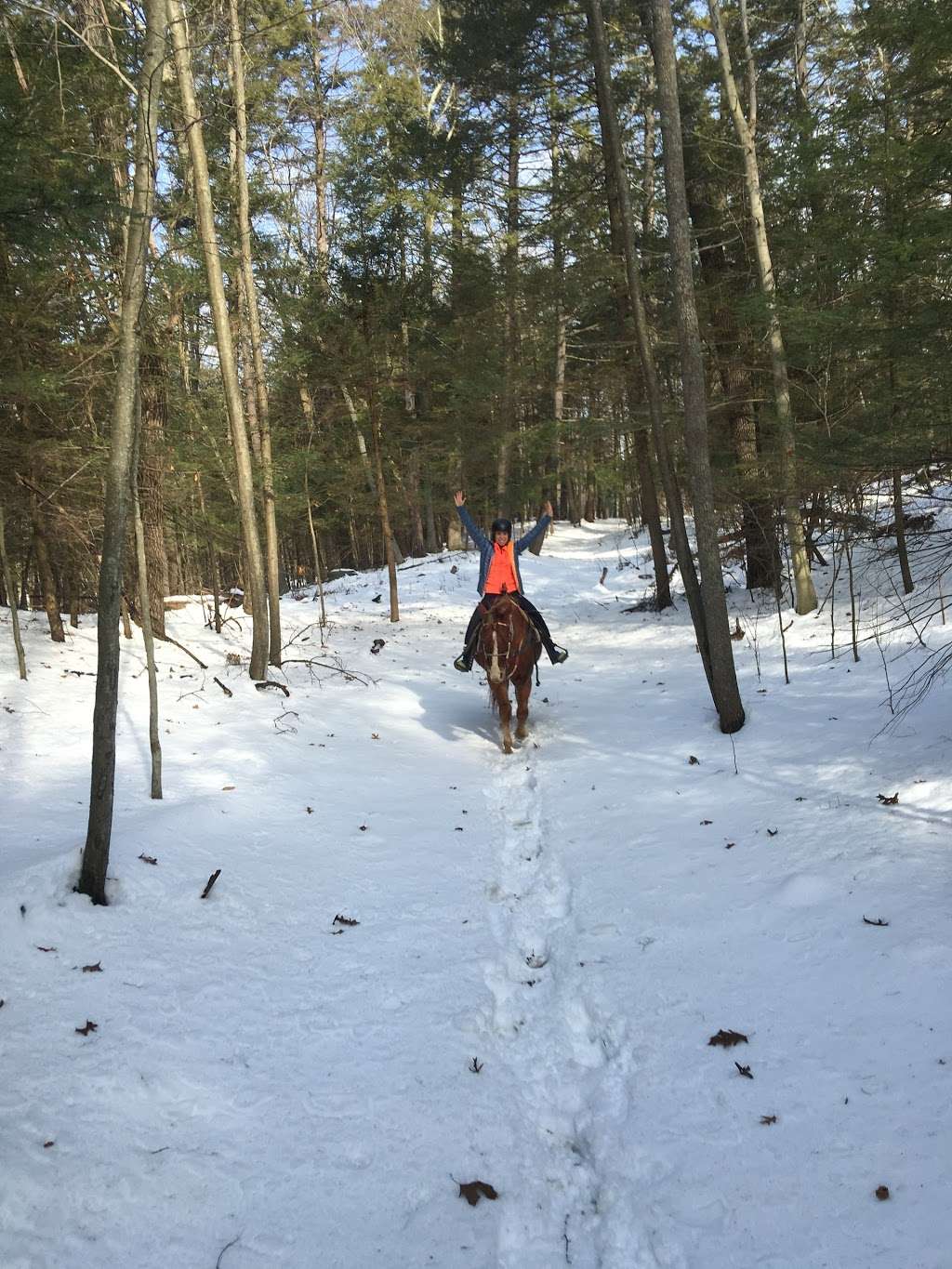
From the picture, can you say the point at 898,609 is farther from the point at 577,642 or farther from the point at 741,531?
the point at 577,642

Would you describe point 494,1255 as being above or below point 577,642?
below

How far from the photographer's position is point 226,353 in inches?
361

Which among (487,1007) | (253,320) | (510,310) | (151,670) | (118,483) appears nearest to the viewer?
(487,1007)

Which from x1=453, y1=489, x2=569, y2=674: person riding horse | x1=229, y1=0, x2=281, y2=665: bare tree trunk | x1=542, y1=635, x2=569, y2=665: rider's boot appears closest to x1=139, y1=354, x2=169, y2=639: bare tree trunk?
x1=229, y1=0, x2=281, y2=665: bare tree trunk

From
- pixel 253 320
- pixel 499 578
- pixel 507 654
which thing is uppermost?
pixel 253 320

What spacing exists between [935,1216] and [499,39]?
679 inches

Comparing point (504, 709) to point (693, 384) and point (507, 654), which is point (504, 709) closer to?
point (507, 654)

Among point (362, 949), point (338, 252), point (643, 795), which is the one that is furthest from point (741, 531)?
point (338, 252)

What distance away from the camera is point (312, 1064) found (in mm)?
3182

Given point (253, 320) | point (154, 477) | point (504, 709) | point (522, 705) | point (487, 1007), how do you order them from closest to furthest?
1. point (487, 1007)
2. point (504, 709)
3. point (522, 705)
4. point (154, 477)
5. point (253, 320)

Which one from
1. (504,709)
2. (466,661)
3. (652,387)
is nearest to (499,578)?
(466,661)

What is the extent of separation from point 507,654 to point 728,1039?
A: 5243mm

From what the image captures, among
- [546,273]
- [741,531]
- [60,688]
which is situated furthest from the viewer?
[546,273]

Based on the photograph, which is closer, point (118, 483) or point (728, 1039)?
point (728, 1039)
